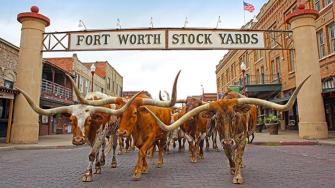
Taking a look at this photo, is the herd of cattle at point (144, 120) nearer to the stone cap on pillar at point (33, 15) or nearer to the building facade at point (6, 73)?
the stone cap on pillar at point (33, 15)

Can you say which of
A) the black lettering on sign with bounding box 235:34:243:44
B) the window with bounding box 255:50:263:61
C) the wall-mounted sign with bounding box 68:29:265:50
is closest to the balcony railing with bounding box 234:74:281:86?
the window with bounding box 255:50:263:61

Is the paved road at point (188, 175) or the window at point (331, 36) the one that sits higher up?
the window at point (331, 36)

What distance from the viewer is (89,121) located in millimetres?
5906

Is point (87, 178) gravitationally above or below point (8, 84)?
below

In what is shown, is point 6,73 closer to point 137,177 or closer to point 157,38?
point 157,38

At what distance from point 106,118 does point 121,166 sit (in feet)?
6.26

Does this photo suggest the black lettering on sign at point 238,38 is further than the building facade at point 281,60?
No

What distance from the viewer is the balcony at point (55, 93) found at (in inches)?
939

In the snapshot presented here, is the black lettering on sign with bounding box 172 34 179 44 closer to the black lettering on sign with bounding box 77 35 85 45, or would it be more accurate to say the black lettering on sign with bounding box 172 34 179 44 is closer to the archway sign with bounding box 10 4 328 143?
the archway sign with bounding box 10 4 328 143

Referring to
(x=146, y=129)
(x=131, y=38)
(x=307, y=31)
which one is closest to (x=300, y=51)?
(x=307, y=31)

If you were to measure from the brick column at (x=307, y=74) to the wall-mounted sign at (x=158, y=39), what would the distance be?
124 inches

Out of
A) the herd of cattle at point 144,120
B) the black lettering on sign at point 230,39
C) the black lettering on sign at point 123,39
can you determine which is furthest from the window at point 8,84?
the herd of cattle at point 144,120

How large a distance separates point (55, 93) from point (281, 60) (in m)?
21.6

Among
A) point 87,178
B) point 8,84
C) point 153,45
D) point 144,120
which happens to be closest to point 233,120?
point 144,120
